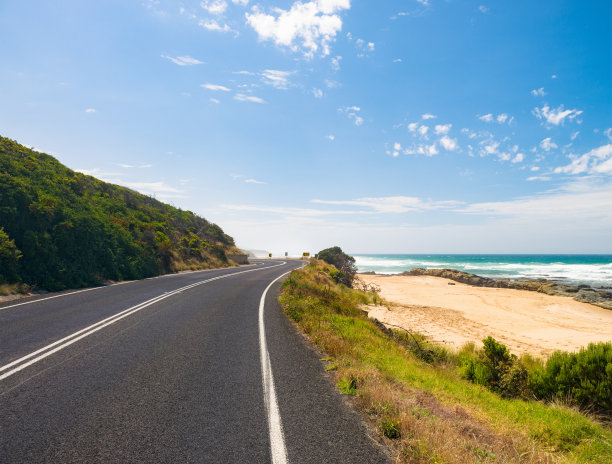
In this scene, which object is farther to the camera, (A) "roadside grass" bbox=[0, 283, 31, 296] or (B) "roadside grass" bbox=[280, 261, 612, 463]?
(A) "roadside grass" bbox=[0, 283, 31, 296]

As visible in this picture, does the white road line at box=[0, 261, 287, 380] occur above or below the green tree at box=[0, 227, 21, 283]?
below

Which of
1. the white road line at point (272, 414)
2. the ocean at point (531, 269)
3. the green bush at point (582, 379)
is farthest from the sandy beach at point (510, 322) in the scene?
the ocean at point (531, 269)

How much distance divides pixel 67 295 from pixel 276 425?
42.2 ft

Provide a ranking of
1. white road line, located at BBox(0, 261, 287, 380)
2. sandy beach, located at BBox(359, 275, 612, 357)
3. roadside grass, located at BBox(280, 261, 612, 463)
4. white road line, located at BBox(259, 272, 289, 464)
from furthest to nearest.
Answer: sandy beach, located at BBox(359, 275, 612, 357)
white road line, located at BBox(0, 261, 287, 380)
roadside grass, located at BBox(280, 261, 612, 463)
white road line, located at BBox(259, 272, 289, 464)

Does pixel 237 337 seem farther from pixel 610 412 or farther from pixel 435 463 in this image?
pixel 610 412

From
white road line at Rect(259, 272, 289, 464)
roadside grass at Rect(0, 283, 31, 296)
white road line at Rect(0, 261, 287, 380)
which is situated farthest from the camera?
roadside grass at Rect(0, 283, 31, 296)

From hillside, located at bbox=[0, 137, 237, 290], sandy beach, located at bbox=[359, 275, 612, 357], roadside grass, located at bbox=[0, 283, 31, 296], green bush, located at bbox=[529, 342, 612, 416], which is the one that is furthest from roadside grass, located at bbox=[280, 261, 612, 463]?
hillside, located at bbox=[0, 137, 237, 290]

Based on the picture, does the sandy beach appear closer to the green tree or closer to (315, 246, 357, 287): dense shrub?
(315, 246, 357, 287): dense shrub

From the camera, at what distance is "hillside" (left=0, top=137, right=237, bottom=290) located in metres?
14.2

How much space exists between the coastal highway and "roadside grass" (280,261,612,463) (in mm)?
372

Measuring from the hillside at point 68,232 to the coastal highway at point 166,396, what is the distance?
673cm

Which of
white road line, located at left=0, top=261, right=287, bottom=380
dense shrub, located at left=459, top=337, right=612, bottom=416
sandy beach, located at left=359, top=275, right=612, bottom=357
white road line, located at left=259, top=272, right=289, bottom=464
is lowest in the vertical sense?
sandy beach, located at left=359, top=275, right=612, bottom=357

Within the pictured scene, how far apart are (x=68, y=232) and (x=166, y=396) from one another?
52.9 ft

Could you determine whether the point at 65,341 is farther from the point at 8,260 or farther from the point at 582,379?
the point at 582,379
